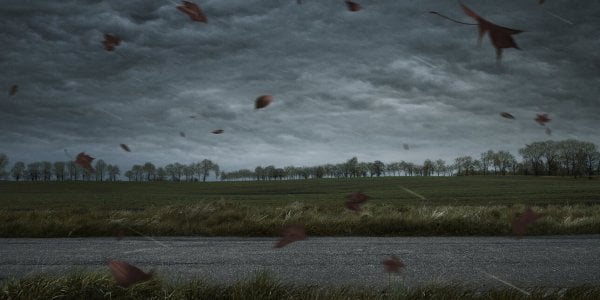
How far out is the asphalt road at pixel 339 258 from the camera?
5402 mm

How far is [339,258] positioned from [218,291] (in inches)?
111

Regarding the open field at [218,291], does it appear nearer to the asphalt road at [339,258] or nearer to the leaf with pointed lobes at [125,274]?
the asphalt road at [339,258]

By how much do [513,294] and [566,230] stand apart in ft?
22.8

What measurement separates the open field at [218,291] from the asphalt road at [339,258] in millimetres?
488

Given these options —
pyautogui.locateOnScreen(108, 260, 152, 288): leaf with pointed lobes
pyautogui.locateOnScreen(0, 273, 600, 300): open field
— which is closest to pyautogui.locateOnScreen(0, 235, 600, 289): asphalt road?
pyautogui.locateOnScreen(0, 273, 600, 300): open field

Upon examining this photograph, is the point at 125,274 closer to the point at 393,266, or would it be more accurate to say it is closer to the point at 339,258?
the point at 393,266

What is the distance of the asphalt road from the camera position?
5402mm

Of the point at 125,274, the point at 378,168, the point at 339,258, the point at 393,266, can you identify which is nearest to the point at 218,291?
the point at 125,274

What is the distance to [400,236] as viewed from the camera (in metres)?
9.62

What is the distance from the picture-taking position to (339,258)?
6.64 metres

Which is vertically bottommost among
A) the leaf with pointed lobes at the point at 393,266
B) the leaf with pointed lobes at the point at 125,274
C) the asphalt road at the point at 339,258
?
the asphalt road at the point at 339,258

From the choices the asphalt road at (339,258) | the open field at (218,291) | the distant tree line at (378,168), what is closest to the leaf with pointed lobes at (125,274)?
the open field at (218,291)

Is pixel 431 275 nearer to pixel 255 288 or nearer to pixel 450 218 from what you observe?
pixel 255 288

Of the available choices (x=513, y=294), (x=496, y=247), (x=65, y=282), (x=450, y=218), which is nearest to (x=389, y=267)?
(x=513, y=294)
